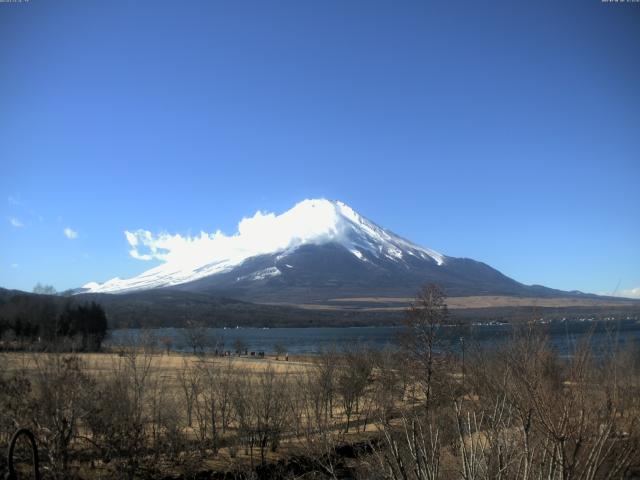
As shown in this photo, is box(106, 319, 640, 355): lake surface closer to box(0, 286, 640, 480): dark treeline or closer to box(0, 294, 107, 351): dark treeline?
box(0, 286, 640, 480): dark treeline

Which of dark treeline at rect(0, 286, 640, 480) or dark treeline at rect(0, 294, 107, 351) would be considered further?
dark treeline at rect(0, 294, 107, 351)

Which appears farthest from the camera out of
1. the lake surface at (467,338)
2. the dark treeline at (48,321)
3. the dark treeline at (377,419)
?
the dark treeline at (48,321)

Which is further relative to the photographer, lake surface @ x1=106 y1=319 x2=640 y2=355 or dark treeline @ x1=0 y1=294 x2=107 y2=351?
dark treeline @ x1=0 y1=294 x2=107 y2=351

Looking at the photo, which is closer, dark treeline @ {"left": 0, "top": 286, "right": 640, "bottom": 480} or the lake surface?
dark treeline @ {"left": 0, "top": 286, "right": 640, "bottom": 480}

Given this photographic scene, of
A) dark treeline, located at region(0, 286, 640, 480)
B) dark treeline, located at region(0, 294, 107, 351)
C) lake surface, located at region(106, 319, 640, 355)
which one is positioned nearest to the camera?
dark treeline, located at region(0, 286, 640, 480)

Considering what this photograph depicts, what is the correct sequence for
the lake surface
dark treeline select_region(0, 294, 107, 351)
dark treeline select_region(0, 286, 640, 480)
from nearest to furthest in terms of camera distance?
dark treeline select_region(0, 286, 640, 480)
the lake surface
dark treeline select_region(0, 294, 107, 351)

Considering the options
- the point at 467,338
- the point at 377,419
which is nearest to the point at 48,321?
the point at 467,338

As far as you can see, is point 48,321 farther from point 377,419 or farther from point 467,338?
point 377,419

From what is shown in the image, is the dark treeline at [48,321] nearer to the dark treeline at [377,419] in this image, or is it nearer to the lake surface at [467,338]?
the lake surface at [467,338]

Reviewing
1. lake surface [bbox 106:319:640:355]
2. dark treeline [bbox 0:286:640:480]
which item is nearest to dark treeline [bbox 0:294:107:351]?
lake surface [bbox 106:319:640:355]

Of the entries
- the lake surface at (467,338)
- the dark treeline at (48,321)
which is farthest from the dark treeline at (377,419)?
the dark treeline at (48,321)

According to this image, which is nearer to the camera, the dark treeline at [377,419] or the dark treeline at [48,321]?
the dark treeline at [377,419]

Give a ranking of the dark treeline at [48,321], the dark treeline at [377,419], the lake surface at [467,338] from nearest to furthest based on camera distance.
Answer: the dark treeline at [377,419], the lake surface at [467,338], the dark treeline at [48,321]

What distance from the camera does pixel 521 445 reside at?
29.4ft
